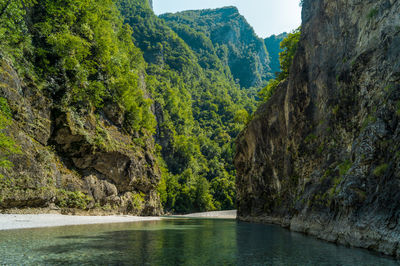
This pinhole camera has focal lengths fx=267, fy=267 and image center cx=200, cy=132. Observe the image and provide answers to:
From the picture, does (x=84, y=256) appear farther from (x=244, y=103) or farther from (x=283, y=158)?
(x=244, y=103)

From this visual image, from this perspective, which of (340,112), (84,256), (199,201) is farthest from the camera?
(199,201)

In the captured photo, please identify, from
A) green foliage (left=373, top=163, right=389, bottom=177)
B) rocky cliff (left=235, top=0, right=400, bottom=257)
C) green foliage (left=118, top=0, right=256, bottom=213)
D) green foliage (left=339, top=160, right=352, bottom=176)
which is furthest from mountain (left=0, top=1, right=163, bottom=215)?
green foliage (left=118, top=0, right=256, bottom=213)

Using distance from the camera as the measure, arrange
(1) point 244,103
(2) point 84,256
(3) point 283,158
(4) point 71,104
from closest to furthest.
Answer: (2) point 84,256 → (4) point 71,104 → (3) point 283,158 → (1) point 244,103

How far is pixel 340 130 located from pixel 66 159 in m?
27.9

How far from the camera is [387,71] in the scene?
15.3 meters

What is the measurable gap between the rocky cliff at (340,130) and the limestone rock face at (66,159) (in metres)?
20.9

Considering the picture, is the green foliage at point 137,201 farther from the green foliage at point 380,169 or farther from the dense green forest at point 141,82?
the green foliage at point 380,169

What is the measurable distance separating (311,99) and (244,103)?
13190 cm

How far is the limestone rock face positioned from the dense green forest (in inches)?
48.5

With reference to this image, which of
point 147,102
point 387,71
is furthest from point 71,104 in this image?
point 387,71

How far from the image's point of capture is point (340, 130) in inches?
818

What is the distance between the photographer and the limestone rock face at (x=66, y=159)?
22.3 metres

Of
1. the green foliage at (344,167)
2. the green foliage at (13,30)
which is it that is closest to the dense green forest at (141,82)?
the green foliage at (13,30)

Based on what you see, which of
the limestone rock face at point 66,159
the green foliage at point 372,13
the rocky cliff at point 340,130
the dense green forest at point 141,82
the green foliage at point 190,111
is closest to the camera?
the rocky cliff at point 340,130
